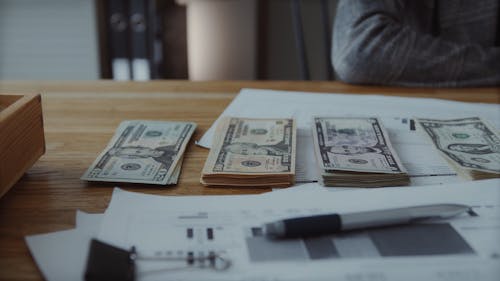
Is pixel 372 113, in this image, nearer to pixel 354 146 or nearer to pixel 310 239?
pixel 354 146

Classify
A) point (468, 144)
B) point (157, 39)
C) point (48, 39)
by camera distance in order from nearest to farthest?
1. point (468, 144)
2. point (157, 39)
3. point (48, 39)

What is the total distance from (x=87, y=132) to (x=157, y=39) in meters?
1.52

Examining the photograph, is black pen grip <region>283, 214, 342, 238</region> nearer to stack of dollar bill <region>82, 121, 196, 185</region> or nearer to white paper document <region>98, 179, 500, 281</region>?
white paper document <region>98, 179, 500, 281</region>

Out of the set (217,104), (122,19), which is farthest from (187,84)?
(122,19)

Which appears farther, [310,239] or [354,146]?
[354,146]

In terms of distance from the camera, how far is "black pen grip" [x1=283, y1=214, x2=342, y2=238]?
1.53ft

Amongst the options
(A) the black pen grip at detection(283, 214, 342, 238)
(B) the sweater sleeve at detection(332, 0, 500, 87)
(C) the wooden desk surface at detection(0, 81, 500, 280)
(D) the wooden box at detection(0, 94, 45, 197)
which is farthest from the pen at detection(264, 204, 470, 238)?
(B) the sweater sleeve at detection(332, 0, 500, 87)

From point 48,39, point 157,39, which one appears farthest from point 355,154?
point 48,39

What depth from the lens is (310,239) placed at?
47 cm

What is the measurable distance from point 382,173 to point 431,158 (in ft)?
0.31

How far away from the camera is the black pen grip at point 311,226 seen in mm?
465

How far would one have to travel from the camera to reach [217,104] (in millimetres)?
854

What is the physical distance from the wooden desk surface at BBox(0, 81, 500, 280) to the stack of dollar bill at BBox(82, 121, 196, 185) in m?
0.01

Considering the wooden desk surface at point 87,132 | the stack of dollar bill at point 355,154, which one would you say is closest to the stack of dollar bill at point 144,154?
the wooden desk surface at point 87,132
